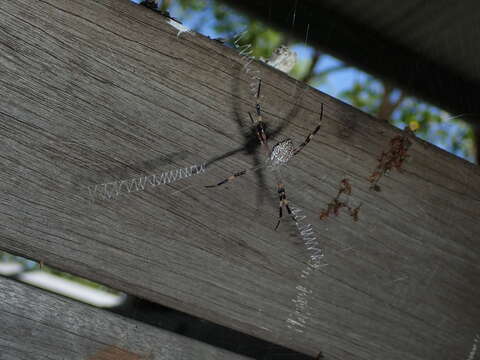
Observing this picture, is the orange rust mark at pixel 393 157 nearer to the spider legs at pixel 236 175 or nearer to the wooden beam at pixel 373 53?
the spider legs at pixel 236 175

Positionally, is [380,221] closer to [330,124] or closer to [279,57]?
[330,124]

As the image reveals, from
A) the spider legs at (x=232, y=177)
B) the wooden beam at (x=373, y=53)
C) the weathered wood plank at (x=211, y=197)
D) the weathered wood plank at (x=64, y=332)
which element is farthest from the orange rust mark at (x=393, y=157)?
the weathered wood plank at (x=64, y=332)

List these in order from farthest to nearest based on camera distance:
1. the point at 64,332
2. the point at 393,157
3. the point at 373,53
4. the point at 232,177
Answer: the point at 373,53 < the point at 393,157 < the point at 232,177 < the point at 64,332

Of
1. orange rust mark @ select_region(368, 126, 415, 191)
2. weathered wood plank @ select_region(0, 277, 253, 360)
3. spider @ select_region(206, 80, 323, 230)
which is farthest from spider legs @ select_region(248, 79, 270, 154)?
weathered wood plank @ select_region(0, 277, 253, 360)

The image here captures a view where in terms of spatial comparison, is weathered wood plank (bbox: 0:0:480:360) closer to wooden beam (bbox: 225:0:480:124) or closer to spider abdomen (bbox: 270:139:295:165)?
spider abdomen (bbox: 270:139:295:165)

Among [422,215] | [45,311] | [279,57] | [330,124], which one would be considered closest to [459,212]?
[422,215]

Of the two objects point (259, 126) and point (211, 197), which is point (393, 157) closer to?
point (259, 126)

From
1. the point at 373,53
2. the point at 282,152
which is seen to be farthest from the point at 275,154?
the point at 373,53
